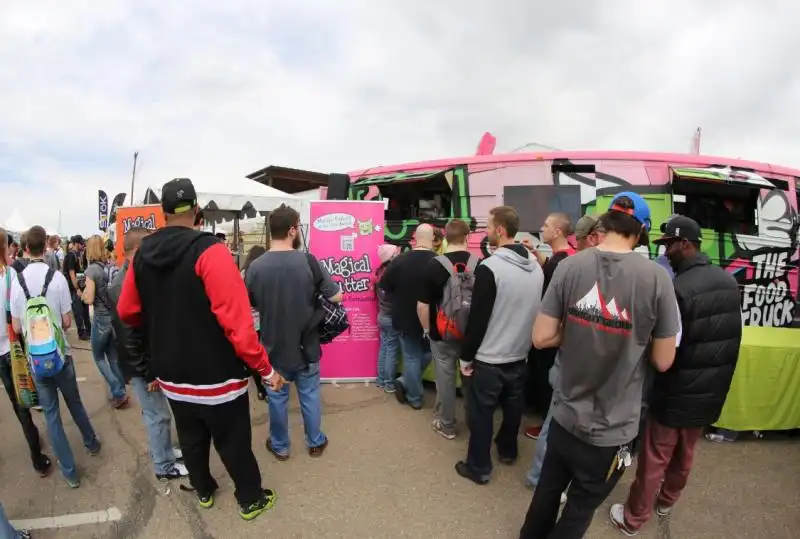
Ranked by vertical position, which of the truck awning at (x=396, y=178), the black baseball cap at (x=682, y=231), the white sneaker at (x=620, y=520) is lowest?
the white sneaker at (x=620, y=520)

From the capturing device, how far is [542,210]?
15.5 feet

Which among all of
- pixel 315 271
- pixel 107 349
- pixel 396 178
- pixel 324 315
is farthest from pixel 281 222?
pixel 107 349

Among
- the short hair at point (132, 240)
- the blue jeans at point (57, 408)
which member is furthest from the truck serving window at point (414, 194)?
the blue jeans at point (57, 408)

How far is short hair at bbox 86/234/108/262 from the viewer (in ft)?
16.0

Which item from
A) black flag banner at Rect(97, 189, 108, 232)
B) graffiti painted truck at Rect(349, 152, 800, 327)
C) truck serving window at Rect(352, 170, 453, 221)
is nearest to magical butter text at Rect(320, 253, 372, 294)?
graffiti painted truck at Rect(349, 152, 800, 327)

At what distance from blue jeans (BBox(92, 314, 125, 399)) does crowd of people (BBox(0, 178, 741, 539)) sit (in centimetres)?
94

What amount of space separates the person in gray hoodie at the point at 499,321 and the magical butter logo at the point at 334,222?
2.39 m

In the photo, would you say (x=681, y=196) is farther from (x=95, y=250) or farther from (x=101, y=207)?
(x=101, y=207)

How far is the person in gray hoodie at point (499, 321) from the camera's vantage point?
2889 mm

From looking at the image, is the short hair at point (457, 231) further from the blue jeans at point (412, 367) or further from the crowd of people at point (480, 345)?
the blue jeans at point (412, 367)

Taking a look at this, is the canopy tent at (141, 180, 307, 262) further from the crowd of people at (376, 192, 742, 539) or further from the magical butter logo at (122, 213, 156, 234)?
the crowd of people at (376, 192, 742, 539)

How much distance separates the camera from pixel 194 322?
232 cm

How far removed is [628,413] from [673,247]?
118cm

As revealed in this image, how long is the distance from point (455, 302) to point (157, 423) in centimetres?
243
